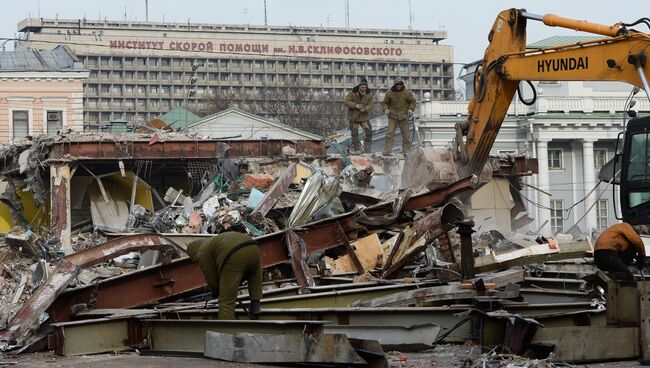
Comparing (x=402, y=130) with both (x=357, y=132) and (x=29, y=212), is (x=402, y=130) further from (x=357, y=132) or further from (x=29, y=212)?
(x=29, y=212)

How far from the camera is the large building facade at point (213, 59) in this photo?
148125 millimetres

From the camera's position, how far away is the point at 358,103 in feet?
90.9

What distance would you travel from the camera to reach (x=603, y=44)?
15867 mm

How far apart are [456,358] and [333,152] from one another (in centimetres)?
1822

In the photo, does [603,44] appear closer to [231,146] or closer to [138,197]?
[231,146]

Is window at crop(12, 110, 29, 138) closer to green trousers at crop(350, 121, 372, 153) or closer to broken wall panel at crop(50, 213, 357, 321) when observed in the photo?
green trousers at crop(350, 121, 372, 153)

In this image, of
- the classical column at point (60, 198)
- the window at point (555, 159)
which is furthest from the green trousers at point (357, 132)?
the window at point (555, 159)

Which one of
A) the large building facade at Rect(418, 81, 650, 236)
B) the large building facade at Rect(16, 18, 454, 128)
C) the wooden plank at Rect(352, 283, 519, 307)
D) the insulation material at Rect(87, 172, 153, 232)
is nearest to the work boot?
the wooden plank at Rect(352, 283, 519, 307)

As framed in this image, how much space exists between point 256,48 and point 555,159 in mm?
96578

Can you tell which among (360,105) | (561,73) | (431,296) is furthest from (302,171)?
(431,296)

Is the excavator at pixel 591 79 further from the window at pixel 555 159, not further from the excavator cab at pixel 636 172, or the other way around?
the window at pixel 555 159

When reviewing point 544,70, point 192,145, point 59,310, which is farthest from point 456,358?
point 192,145

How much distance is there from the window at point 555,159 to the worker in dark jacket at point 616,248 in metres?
46.3

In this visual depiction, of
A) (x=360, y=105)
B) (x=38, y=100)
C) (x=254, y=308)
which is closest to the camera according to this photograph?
(x=254, y=308)
